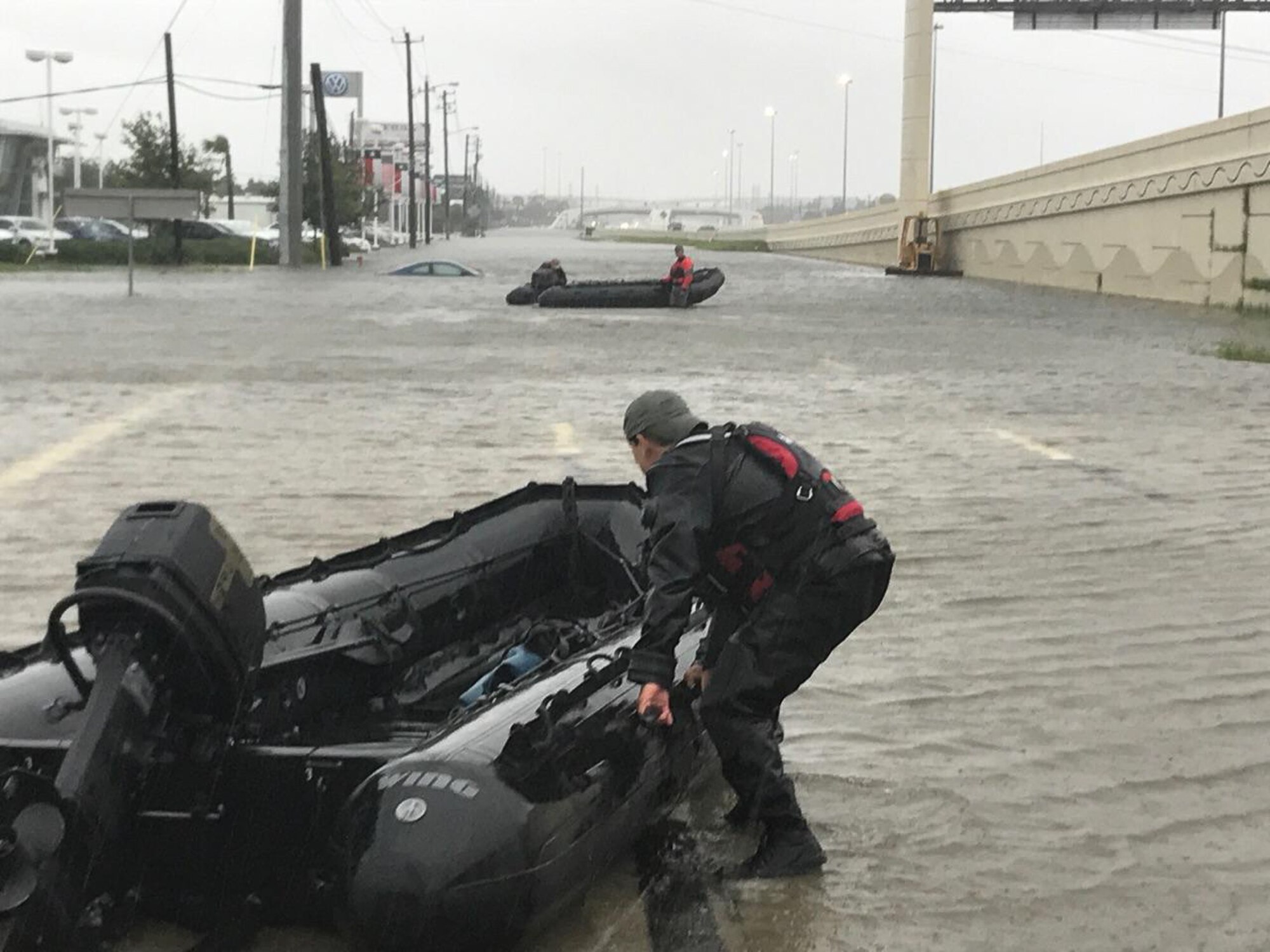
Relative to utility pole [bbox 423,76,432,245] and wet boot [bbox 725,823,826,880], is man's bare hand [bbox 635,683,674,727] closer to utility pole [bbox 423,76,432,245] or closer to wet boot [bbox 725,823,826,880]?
wet boot [bbox 725,823,826,880]

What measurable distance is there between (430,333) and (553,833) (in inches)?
948

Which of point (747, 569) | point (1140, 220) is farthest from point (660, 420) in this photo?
point (1140, 220)

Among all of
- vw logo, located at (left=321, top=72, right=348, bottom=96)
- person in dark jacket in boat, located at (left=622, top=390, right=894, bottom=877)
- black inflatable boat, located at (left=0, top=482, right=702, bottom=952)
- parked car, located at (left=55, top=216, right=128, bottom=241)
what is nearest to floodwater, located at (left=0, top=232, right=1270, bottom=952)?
black inflatable boat, located at (left=0, top=482, right=702, bottom=952)

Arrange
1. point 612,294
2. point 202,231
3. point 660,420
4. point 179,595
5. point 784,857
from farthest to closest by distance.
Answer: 1. point 202,231
2. point 612,294
3. point 784,857
4. point 660,420
5. point 179,595

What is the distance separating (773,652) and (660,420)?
0.74m

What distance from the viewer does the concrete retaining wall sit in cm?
3900

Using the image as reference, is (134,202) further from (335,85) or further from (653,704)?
(335,85)

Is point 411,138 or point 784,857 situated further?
point 411,138

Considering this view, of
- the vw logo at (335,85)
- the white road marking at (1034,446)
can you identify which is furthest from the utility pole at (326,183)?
the white road marking at (1034,446)

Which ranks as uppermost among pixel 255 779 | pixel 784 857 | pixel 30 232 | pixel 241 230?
pixel 241 230

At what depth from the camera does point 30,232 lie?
228ft

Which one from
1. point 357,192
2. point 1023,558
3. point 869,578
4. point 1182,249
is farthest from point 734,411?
point 357,192

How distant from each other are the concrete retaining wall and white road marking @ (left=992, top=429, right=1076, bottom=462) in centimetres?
→ 2434

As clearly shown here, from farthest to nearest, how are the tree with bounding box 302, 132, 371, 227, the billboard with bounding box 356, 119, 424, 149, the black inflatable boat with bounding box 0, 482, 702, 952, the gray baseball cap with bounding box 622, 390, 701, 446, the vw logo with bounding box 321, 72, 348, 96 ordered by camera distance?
the billboard with bounding box 356, 119, 424, 149 → the vw logo with bounding box 321, 72, 348, 96 → the tree with bounding box 302, 132, 371, 227 → the gray baseball cap with bounding box 622, 390, 701, 446 → the black inflatable boat with bounding box 0, 482, 702, 952
